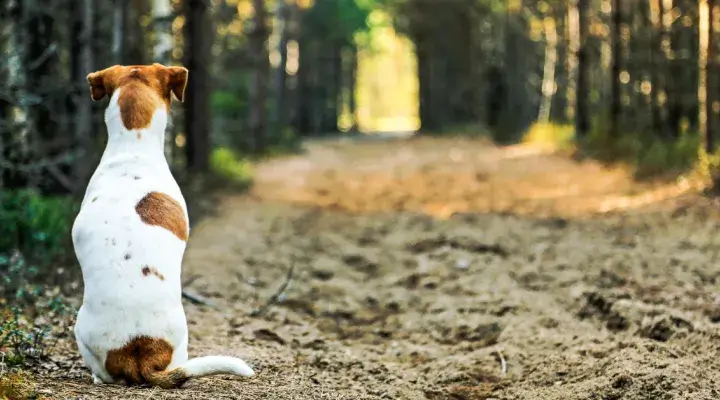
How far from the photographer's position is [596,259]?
8.80 meters

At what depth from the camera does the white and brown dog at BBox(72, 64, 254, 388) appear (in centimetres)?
427

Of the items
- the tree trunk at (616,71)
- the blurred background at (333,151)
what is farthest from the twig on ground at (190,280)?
the tree trunk at (616,71)

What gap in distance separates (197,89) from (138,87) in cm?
1178

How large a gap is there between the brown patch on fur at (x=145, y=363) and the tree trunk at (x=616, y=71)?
16468 millimetres

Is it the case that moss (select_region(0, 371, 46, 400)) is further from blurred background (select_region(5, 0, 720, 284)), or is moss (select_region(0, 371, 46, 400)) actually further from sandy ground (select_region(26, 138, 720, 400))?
blurred background (select_region(5, 0, 720, 284))

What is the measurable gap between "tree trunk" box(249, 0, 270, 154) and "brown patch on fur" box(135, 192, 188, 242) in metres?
19.3

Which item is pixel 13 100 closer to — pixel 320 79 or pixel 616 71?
pixel 616 71

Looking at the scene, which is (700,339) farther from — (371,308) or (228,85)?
(228,85)

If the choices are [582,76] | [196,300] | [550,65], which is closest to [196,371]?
[196,300]

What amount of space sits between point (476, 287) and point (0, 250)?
13.8 ft

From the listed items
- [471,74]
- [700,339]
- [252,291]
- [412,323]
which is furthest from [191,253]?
[471,74]

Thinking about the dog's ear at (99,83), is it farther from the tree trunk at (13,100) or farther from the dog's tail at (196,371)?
the tree trunk at (13,100)

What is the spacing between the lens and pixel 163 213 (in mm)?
4590

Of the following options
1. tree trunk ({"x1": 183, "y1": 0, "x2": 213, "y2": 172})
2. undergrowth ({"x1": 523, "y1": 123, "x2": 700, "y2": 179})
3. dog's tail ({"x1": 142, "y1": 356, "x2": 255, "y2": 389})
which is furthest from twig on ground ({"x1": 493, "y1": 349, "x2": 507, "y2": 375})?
tree trunk ({"x1": 183, "y1": 0, "x2": 213, "y2": 172})
